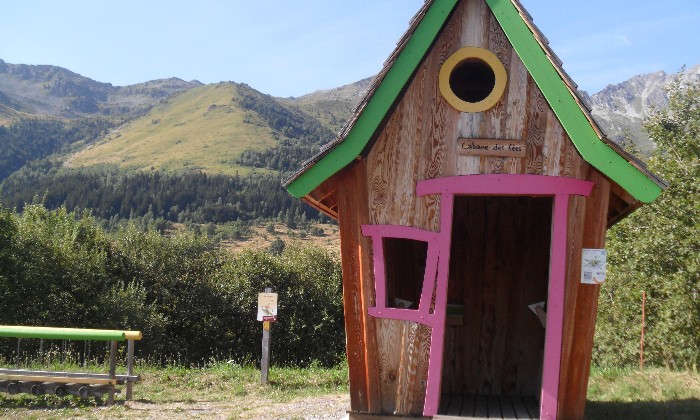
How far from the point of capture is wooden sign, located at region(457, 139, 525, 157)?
6480mm

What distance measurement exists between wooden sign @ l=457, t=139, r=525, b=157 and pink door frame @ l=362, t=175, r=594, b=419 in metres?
0.23

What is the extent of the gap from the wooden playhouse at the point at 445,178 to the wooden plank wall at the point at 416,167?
0.01m

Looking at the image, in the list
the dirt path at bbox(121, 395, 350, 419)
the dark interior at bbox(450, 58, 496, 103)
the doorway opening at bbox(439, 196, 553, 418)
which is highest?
the dark interior at bbox(450, 58, 496, 103)

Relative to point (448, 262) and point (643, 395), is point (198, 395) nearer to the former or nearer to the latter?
point (448, 262)

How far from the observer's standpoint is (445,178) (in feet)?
21.4

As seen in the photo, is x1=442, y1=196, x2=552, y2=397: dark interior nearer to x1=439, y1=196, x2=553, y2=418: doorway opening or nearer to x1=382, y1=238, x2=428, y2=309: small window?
x1=439, y1=196, x2=553, y2=418: doorway opening

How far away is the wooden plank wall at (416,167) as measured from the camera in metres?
6.50

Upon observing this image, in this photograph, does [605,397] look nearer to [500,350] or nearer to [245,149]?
[500,350]

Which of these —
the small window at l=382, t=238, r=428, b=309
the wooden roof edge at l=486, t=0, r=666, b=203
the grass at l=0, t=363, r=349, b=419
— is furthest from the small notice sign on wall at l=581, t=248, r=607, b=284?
the grass at l=0, t=363, r=349, b=419

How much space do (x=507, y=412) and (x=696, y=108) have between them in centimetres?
1716

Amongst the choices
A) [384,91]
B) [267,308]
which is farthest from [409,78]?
[267,308]

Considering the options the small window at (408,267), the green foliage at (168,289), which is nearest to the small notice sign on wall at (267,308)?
the small window at (408,267)

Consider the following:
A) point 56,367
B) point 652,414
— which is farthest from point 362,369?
point 56,367

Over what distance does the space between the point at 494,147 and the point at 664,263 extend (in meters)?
13.4
